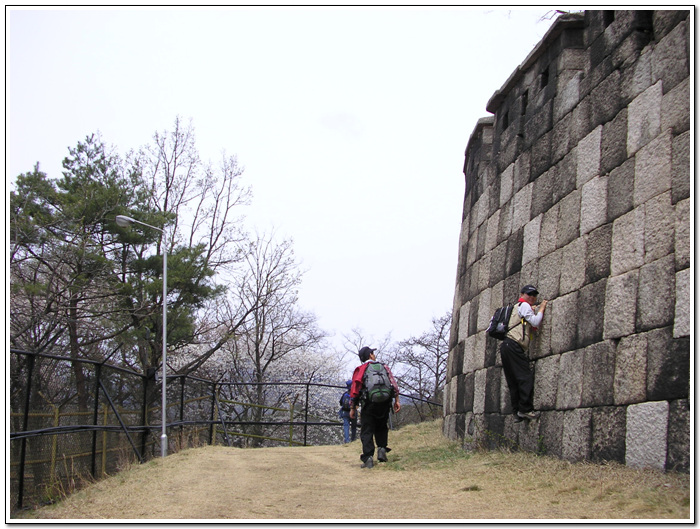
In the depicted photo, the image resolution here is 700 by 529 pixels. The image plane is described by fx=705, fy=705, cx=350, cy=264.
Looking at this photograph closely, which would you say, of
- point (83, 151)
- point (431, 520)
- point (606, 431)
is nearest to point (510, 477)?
point (606, 431)

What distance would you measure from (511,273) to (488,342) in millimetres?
978

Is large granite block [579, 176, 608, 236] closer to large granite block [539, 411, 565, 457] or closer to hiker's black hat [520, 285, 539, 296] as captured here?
hiker's black hat [520, 285, 539, 296]

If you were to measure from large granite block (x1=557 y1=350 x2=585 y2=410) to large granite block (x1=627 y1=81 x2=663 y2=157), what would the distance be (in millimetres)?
1822

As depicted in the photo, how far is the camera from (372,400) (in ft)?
25.5

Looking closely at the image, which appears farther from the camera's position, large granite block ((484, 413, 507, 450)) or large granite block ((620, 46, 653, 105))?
large granite block ((484, 413, 507, 450))

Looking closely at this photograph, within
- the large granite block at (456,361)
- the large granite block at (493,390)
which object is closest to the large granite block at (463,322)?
the large granite block at (456,361)

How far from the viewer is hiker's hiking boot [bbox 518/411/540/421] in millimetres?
6867

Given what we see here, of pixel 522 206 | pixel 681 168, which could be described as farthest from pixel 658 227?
pixel 522 206

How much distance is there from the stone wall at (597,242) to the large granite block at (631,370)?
12mm

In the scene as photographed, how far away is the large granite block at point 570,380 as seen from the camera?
20.0 feet

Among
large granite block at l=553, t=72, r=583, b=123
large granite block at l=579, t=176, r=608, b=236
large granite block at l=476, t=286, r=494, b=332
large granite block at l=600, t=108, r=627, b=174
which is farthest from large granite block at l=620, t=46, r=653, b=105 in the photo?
large granite block at l=476, t=286, r=494, b=332

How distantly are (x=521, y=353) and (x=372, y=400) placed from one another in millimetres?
1728

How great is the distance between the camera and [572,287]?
21.3 ft

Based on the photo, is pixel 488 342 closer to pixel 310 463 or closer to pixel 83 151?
pixel 310 463
